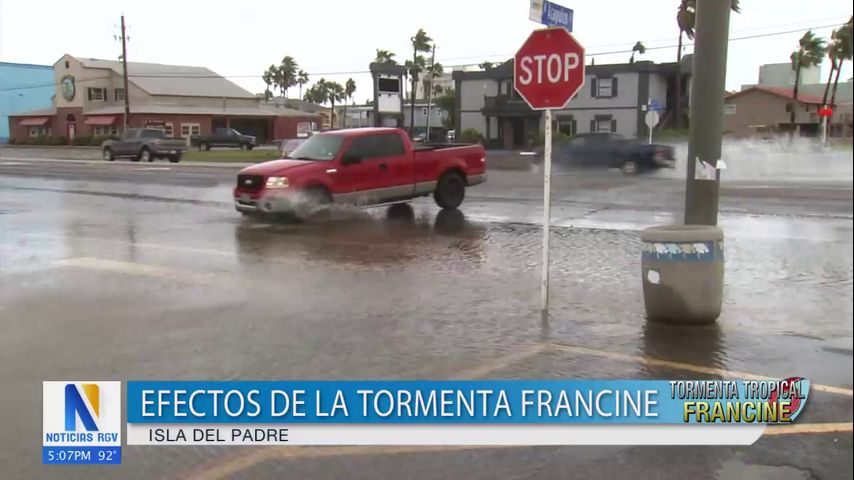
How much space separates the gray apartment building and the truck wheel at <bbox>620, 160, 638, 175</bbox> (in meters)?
1.08

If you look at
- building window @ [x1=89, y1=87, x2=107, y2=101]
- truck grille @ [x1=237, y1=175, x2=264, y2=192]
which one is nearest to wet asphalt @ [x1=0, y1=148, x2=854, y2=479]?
truck grille @ [x1=237, y1=175, x2=264, y2=192]

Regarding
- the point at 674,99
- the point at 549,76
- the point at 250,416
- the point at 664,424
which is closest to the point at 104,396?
the point at 250,416

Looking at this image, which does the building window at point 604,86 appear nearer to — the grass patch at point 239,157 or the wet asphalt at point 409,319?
the wet asphalt at point 409,319

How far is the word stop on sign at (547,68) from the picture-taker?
6043 mm

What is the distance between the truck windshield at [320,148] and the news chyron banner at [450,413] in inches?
421

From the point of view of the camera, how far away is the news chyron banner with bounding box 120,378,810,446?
2.96 metres

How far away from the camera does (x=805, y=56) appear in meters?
2.84

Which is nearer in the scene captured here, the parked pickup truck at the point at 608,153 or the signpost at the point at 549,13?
the signpost at the point at 549,13

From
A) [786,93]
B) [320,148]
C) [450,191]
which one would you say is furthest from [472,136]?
[786,93]

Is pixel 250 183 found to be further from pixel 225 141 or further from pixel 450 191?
pixel 225 141

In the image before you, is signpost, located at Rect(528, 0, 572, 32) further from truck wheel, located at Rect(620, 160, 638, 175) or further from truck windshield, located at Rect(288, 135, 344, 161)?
truck wheel, located at Rect(620, 160, 638, 175)

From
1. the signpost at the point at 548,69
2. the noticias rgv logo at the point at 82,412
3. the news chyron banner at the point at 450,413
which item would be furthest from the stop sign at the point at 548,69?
the noticias rgv logo at the point at 82,412

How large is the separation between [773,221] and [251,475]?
1168 cm

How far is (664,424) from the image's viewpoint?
9.74 ft
